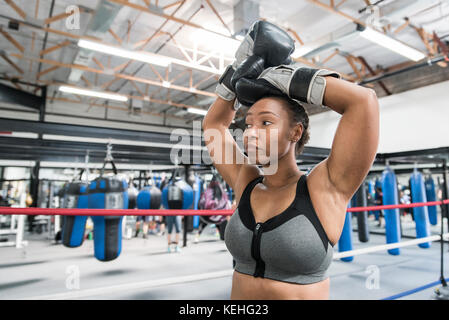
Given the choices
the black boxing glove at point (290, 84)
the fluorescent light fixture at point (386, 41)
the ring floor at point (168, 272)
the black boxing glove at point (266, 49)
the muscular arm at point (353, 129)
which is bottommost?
the ring floor at point (168, 272)

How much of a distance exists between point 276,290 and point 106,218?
2305mm

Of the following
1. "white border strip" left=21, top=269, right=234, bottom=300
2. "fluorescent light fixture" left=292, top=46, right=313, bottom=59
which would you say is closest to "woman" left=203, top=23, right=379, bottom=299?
"white border strip" left=21, top=269, right=234, bottom=300

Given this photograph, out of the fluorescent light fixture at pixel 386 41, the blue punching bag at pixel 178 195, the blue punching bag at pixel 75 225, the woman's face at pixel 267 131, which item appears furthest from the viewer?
the blue punching bag at pixel 178 195

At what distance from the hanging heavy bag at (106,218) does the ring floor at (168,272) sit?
321 mm

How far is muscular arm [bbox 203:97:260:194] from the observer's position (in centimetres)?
116

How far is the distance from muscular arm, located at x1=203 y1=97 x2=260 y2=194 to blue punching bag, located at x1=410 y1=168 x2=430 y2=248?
19.4 ft

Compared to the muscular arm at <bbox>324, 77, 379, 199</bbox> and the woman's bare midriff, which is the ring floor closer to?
the woman's bare midriff

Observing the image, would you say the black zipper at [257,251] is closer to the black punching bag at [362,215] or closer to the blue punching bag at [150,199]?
the blue punching bag at [150,199]

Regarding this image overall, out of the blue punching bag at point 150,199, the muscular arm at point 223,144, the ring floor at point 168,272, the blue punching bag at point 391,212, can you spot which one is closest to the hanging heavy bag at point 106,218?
the ring floor at point 168,272

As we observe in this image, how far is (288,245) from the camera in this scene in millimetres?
794

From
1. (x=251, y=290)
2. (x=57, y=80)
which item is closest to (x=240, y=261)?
(x=251, y=290)

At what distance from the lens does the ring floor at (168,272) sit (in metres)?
3.58

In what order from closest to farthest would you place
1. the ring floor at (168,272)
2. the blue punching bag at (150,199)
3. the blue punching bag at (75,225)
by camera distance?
1. the blue punching bag at (75,225)
2. the ring floor at (168,272)
3. the blue punching bag at (150,199)
